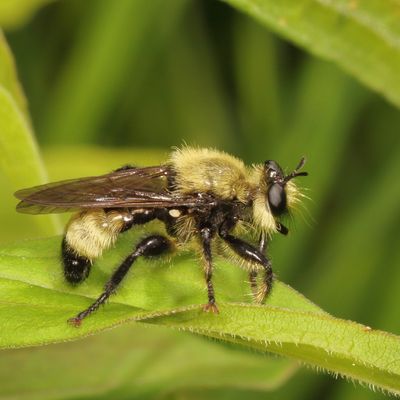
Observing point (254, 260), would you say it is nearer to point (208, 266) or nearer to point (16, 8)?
point (208, 266)

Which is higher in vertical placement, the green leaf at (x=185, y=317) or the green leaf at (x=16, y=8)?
the green leaf at (x=185, y=317)

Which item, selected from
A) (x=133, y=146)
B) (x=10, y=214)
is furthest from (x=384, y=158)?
(x=10, y=214)

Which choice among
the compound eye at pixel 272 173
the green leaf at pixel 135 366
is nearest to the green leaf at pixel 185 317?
the compound eye at pixel 272 173

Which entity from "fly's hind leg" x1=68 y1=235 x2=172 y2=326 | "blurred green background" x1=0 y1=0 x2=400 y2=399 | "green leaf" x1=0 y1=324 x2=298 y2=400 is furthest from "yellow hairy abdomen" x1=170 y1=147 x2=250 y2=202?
"blurred green background" x1=0 y1=0 x2=400 y2=399

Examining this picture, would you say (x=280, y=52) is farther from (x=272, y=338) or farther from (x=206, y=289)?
(x=272, y=338)

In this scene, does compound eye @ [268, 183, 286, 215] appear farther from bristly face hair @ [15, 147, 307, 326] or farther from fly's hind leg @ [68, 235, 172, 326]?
fly's hind leg @ [68, 235, 172, 326]

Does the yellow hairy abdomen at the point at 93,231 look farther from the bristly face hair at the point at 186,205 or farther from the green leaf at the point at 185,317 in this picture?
the green leaf at the point at 185,317
